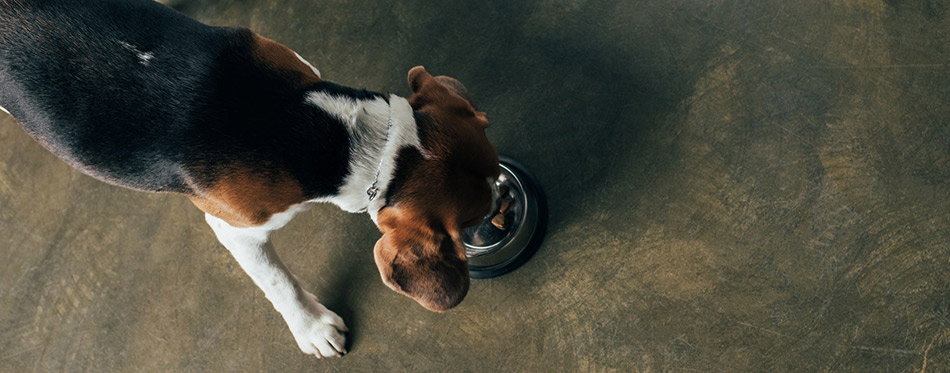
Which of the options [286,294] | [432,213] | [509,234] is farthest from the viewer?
[509,234]

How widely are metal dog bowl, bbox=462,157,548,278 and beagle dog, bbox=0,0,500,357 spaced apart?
2.37 feet

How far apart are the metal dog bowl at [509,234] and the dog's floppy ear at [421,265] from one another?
0.83 meters

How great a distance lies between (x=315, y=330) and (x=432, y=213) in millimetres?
1219

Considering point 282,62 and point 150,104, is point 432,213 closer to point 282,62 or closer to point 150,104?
point 282,62

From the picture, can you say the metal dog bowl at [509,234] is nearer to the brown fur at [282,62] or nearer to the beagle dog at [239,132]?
the beagle dog at [239,132]

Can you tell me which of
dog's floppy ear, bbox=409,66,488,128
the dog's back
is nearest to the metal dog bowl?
dog's floppy ear, bbox=409,66,488,128

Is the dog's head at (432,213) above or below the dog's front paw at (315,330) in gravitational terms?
above

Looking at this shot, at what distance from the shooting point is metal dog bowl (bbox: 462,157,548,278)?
2820mm

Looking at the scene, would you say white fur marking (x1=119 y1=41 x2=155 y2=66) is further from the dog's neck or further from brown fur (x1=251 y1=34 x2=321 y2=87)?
the dog's neck

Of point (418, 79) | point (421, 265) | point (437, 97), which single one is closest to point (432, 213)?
point (421, 265)

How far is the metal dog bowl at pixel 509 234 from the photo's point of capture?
282cm

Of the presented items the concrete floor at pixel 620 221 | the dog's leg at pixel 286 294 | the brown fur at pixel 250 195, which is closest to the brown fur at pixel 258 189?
the brown fur at pixel 250 195

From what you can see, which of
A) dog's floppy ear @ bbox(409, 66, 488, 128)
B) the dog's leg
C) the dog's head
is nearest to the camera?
the dog's head

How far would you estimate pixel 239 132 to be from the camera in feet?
6.43
